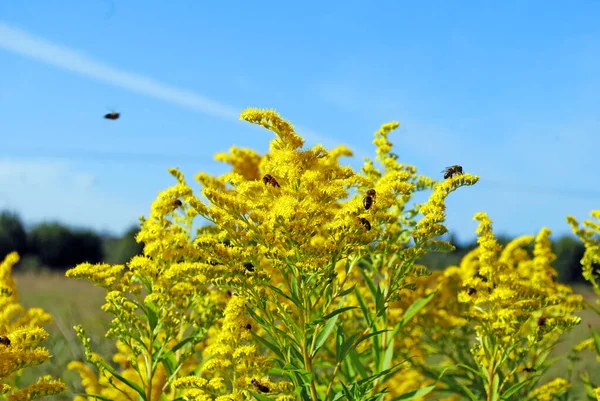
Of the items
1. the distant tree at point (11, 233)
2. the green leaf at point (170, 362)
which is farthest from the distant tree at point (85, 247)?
the green leaf at point (170, 362)

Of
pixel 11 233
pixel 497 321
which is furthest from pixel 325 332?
pixel 11 233

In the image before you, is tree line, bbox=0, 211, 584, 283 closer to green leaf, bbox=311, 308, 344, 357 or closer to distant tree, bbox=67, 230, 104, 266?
distant tree, bbox=67, 230, 104, 266

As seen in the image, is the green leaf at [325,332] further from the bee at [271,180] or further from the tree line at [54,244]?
the tree line at [54,244]

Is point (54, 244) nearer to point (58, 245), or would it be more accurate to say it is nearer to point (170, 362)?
point (58, 245)

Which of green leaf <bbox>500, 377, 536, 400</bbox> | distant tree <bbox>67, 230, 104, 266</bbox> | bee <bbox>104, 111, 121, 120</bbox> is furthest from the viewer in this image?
distant tree <bbox>67, 230, 104, 266</bbox>

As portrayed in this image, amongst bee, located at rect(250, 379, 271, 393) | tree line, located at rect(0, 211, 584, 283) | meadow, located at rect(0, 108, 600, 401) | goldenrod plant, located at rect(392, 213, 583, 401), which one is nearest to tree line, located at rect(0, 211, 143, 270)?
tree line, located at rect(0, 211, 584, 283)

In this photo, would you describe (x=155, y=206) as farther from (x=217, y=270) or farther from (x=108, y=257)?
(x=108, y=257)

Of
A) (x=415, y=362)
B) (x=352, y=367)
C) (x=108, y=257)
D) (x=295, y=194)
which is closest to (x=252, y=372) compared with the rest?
(x=352, y=367)

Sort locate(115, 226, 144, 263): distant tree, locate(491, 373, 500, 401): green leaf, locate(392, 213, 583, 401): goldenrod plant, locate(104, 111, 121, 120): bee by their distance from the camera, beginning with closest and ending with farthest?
locate(491, 373, 500, 401): green leaf < locate(392, 213, 583, 401): goldenrod plant < locate(104, 111, 121, 120): bee < locate(115, 226, 144, 263): distant tree
